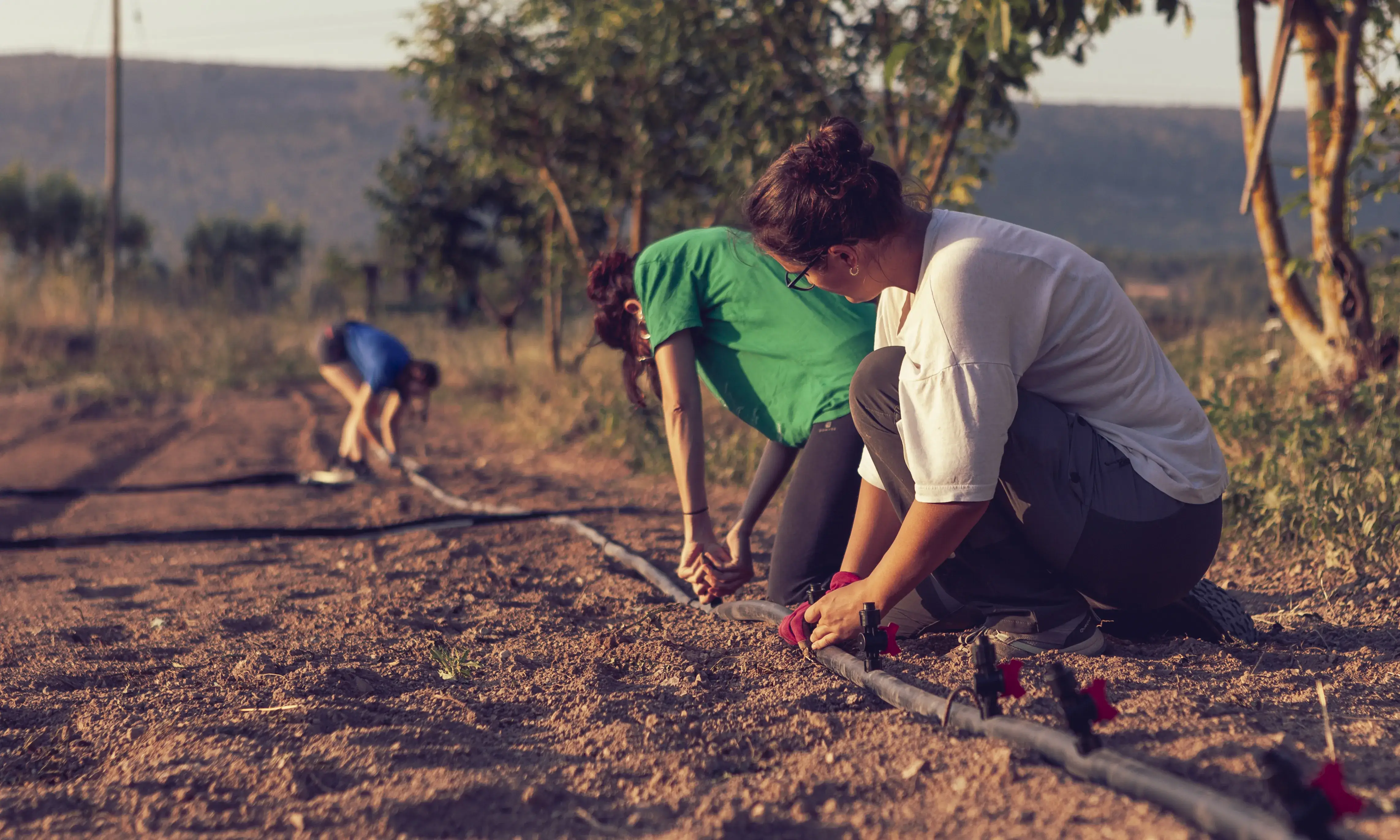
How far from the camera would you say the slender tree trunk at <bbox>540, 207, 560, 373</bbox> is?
421 inches

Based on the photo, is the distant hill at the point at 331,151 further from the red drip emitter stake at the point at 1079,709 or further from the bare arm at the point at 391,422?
the red drip emitter stake at the point at 1079,709

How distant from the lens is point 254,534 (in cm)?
443

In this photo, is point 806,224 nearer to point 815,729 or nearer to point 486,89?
point 815,729

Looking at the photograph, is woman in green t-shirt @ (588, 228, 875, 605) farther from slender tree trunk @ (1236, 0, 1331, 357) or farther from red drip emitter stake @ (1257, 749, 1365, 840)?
slender tree trunk @ (1236, 0, 1331, 357)

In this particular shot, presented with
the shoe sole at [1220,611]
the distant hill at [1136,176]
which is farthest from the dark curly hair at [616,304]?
the distant hill at [1136,176]

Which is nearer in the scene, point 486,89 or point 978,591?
point 978,591

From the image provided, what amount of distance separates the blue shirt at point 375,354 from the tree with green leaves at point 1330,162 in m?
5.16

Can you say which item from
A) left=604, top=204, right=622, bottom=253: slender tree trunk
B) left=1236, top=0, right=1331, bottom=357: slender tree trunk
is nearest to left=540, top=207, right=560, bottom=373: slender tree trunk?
left=604, top=204, right=622, bottom=253: slender tree trunk

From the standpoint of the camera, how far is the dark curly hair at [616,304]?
3.14 m

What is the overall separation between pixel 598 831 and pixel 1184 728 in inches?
42.5

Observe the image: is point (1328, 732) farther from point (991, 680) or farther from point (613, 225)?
point (613, 225)

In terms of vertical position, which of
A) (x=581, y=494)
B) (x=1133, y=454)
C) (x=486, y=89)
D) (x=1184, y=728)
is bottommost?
(x=581, y=494)

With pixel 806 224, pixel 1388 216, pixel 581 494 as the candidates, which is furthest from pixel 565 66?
pixel 1388 216

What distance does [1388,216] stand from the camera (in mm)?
58312
